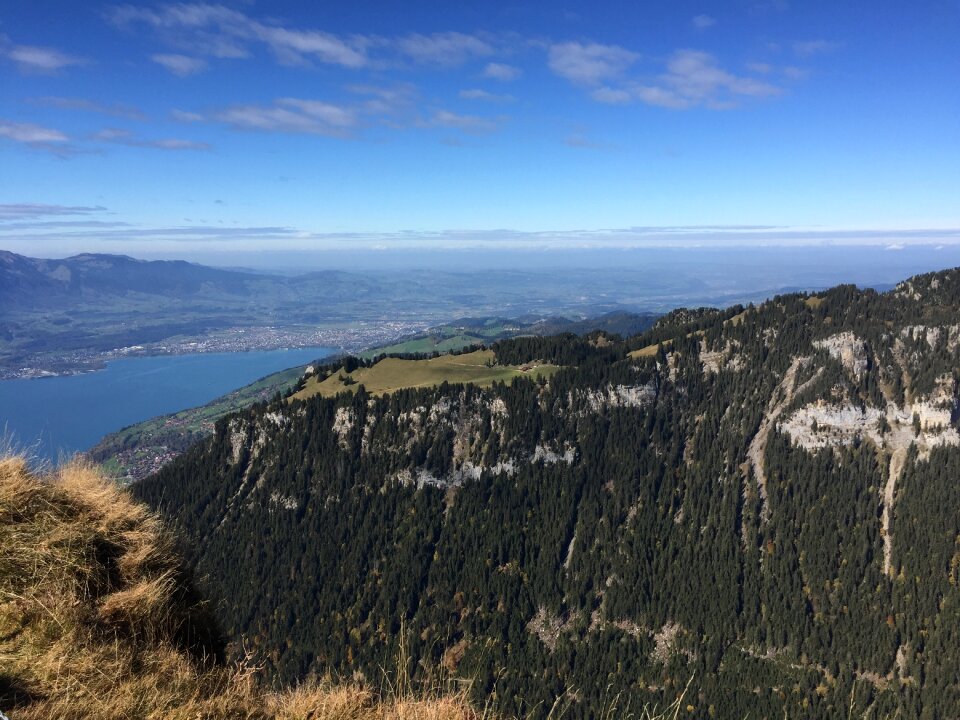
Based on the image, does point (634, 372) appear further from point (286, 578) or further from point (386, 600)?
point (286, 578)

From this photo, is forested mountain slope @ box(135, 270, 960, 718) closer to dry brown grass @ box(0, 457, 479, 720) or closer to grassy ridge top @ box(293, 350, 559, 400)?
grassy ridge top @ box(293, 350, 559, 400)

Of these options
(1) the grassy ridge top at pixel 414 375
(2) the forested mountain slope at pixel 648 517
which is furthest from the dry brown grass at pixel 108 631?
(1) the grassy ridge top at pixel 414 375

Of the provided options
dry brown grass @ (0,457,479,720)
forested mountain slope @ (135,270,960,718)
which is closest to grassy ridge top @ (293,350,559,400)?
forested mountain slope @ (135,270,960,718)

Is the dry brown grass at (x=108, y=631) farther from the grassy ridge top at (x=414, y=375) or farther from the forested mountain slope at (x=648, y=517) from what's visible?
the grassy ridge top at (x=414, y=375)

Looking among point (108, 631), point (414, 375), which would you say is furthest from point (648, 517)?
point (108, 631)

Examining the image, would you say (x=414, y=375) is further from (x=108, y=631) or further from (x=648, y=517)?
(x=108, y=631)

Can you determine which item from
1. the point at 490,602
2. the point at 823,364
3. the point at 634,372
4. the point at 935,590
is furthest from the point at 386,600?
the point at 823,364
